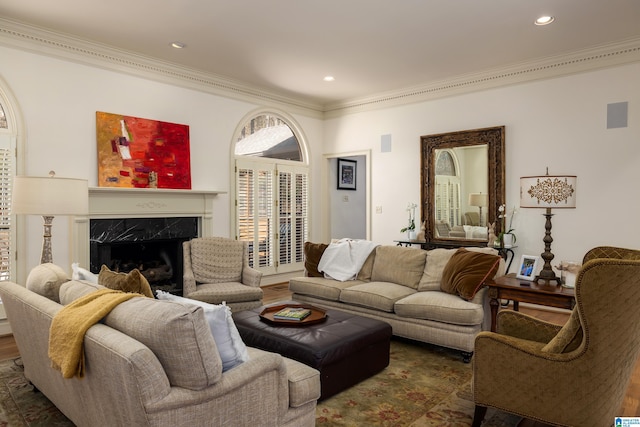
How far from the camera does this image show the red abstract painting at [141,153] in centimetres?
470

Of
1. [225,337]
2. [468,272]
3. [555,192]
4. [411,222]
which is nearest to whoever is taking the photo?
[225,337]

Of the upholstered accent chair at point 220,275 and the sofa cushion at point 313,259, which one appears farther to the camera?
the sofa cushion at point 313,259

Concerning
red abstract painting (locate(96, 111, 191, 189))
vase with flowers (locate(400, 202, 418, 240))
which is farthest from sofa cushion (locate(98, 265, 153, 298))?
vase with flowers (locate(400, 202, 418, 240))

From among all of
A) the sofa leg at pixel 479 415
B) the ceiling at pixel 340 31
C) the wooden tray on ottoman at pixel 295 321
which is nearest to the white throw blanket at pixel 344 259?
the wooden tray on ottoman at pixel 295 321

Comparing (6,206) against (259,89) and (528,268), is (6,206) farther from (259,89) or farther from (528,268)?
(528,268)

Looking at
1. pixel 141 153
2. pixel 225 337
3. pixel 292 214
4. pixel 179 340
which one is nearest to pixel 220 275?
pixel 141 153

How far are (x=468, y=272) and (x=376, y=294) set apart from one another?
822 millimetres

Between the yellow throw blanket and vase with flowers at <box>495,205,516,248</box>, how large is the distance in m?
4.52

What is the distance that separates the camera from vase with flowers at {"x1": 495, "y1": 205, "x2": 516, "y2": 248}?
17.2 ft

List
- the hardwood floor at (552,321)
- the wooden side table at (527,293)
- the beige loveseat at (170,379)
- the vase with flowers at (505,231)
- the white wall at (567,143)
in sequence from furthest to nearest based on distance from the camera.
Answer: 1. the vase with flowers at (505,231)
2. the white wall at (567,143)
3. the wooden side table at (527,293)
4. the hardwood floor at (552,321)
5. the beige loveseat at (170,379)

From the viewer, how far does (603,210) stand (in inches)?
184

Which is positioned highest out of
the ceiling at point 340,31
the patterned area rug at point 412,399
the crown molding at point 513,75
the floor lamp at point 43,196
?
the ceiling at point 340,31

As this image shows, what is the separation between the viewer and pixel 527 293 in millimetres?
3152

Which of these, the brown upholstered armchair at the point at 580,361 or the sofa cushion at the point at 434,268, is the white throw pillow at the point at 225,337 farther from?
the sofa cushion at the point at 434,268
